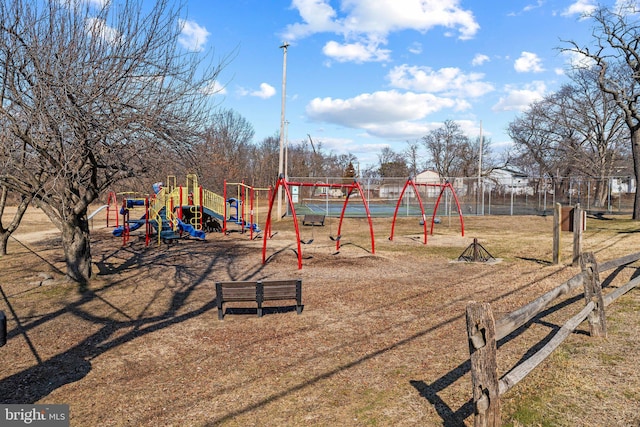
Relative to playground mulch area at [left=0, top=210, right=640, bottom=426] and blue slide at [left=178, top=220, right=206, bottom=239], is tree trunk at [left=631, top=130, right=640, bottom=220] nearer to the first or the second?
playground mulch area at [left=0, top=210, right=640, bottom=426]

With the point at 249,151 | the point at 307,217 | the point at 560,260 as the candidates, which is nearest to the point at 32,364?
the point at 560,260

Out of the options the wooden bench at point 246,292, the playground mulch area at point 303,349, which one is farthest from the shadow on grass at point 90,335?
the wooden bench at point 246,292

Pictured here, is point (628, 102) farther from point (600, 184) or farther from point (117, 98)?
point (117, 98)

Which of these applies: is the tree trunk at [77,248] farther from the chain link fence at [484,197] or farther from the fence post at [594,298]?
the chain link fence at [484,197]

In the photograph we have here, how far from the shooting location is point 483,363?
11.9 feet

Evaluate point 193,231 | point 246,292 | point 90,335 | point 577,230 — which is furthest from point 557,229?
point 193,231

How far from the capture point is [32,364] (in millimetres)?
5688

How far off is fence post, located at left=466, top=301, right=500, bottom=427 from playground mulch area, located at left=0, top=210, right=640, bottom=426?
490mm

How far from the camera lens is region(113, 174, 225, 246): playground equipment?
60.2 feet

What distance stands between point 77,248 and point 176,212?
10.8m

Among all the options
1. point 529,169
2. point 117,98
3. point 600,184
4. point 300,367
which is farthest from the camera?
point 529,169

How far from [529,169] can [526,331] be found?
59606 mm

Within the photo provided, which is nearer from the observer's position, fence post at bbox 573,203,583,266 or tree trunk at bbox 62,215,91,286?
tree trunk at bbox 62,215,91,286

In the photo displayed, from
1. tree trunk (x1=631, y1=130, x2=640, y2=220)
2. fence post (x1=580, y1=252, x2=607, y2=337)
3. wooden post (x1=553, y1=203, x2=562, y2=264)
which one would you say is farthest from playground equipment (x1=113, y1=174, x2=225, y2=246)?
tree trunk (x1=631, y1=130, x2=640, y2=220)
